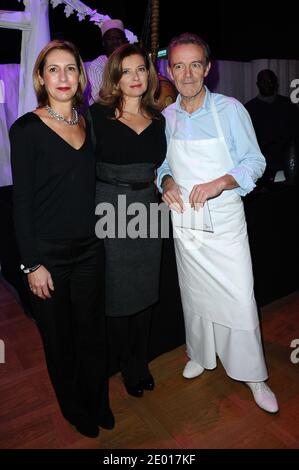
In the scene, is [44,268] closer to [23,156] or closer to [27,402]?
[23,156]

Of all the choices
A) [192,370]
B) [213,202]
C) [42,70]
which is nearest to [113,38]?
[42,70]

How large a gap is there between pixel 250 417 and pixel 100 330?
0.84m

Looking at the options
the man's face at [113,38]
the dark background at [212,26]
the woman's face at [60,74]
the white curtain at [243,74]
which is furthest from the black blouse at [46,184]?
the white curtain at [243,74]

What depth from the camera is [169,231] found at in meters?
1.98

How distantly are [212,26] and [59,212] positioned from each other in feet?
21.6

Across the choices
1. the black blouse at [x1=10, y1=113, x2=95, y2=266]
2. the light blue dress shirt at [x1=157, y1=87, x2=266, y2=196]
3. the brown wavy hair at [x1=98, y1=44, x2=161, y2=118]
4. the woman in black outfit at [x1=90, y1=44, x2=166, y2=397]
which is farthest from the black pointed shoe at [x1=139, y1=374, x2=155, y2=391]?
the brown wavy hair at [x1=98, y1=44, x2=161, y2=118]

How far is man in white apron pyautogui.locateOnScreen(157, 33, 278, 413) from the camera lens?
1.55 metres

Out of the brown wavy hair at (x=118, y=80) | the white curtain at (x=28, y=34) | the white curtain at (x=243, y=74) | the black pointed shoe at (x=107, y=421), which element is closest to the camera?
the brown wavy hair at (x=118, y=80)

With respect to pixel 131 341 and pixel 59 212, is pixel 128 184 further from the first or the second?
pixel 131 341

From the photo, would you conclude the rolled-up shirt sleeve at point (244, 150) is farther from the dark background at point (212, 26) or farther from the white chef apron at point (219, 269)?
the dark background at point (212, 26)

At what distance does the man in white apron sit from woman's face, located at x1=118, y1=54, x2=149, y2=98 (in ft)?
0.46

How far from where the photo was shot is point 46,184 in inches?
52.0

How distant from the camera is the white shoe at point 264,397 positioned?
70.6 inches
